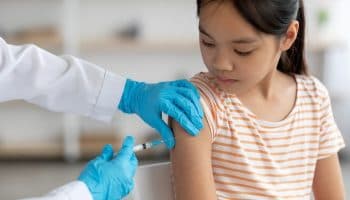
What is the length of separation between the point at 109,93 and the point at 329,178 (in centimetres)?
64

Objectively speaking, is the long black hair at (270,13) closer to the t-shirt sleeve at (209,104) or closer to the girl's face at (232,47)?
the girl's face at (232,47)

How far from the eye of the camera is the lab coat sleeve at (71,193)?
1087mm

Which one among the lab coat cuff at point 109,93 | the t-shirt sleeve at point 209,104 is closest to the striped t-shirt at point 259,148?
the t-shirt sleeve at point 209,104

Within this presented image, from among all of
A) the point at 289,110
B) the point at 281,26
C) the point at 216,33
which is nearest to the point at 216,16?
the point at 216,33

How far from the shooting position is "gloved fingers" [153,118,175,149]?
1.23 metres

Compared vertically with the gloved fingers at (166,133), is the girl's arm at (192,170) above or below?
below

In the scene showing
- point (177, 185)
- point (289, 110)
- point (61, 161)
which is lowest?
point (61, 161)

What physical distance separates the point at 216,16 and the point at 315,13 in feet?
10.4

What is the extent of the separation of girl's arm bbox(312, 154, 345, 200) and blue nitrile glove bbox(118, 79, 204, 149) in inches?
15.5

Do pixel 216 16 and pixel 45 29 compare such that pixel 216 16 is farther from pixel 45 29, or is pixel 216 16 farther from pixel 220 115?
pixel 45 29

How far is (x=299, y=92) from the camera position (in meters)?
1.39

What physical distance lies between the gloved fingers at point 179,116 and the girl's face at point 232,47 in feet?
0.41

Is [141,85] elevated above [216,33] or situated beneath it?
situated beneath

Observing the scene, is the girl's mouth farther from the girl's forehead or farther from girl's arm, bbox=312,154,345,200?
girl's arm, bbox=312,154,345,200
